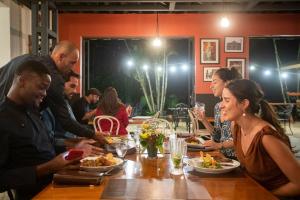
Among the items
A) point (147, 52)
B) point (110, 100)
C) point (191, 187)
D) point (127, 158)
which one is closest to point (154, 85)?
point (147, 52)

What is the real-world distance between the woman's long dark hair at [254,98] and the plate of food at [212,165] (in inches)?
14.3

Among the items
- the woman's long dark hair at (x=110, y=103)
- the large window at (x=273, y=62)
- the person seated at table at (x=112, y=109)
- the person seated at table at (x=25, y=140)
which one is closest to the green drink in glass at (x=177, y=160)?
the person seated at table at (x=25, y=140)

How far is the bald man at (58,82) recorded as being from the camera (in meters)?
2.98

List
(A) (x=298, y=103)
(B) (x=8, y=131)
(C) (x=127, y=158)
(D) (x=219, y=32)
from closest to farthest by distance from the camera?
(B) (x=8, y=131) → (C) (x=127, y=158) → (D) (x=219, y=32) → (A) (x=298, y=103)

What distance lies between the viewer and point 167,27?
24.2 ft

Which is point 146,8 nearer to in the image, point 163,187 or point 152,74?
point 152,74

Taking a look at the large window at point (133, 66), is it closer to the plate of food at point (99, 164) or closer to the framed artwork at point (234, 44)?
the framed artwork at point (234, 44)

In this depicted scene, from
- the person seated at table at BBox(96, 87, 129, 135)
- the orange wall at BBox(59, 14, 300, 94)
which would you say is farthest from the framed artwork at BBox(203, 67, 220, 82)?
the person seated at table at BBox(96, 87, 129, 135)

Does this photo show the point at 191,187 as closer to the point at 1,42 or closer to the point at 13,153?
the point at 13,153

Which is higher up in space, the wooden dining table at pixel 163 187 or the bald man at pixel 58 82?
the bald man at pixel 58 82

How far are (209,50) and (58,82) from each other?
16.0 feet

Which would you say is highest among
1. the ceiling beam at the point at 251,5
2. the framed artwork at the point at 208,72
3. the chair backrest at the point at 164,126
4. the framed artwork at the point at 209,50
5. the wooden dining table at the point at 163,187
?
the ceiling beam at the point at 251,5

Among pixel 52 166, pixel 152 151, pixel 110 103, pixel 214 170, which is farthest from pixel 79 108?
pixel 214 170

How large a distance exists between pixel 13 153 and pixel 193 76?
5795mm
